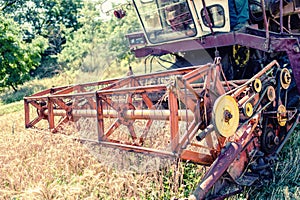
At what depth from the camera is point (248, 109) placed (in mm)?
2572

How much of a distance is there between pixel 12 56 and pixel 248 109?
45.3 ft

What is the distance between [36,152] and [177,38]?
2.08 metres

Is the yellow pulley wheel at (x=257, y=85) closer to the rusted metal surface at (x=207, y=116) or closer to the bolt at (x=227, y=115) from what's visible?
the rusted metal surface at (x=207, y=116)

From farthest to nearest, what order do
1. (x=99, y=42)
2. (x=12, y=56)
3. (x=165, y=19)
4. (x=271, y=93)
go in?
(x=99, y=42), (x=12, y=56), (x=165, y=19), (x=271, y=93)

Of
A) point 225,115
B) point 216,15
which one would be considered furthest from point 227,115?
point 216,15

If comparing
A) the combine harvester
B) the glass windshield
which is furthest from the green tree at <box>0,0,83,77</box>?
the combine harvester

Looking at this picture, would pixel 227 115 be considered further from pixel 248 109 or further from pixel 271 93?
pixel 271 93

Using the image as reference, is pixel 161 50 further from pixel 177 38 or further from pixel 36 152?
pixel 36 152

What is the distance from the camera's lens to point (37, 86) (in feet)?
57.5

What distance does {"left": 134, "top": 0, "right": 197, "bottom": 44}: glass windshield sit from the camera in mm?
4047

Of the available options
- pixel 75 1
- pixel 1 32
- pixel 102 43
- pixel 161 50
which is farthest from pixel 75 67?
pixel 161 50

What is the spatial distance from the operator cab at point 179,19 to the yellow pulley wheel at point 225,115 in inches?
56.8

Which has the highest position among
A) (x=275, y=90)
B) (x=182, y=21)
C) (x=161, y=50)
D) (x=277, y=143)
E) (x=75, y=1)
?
(x=75, y=1)

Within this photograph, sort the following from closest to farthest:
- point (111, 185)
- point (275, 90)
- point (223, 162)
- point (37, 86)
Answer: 1. point (223, 162)
2. point (111, 185)
3. point (275, 90)
4. point (37, 86)
